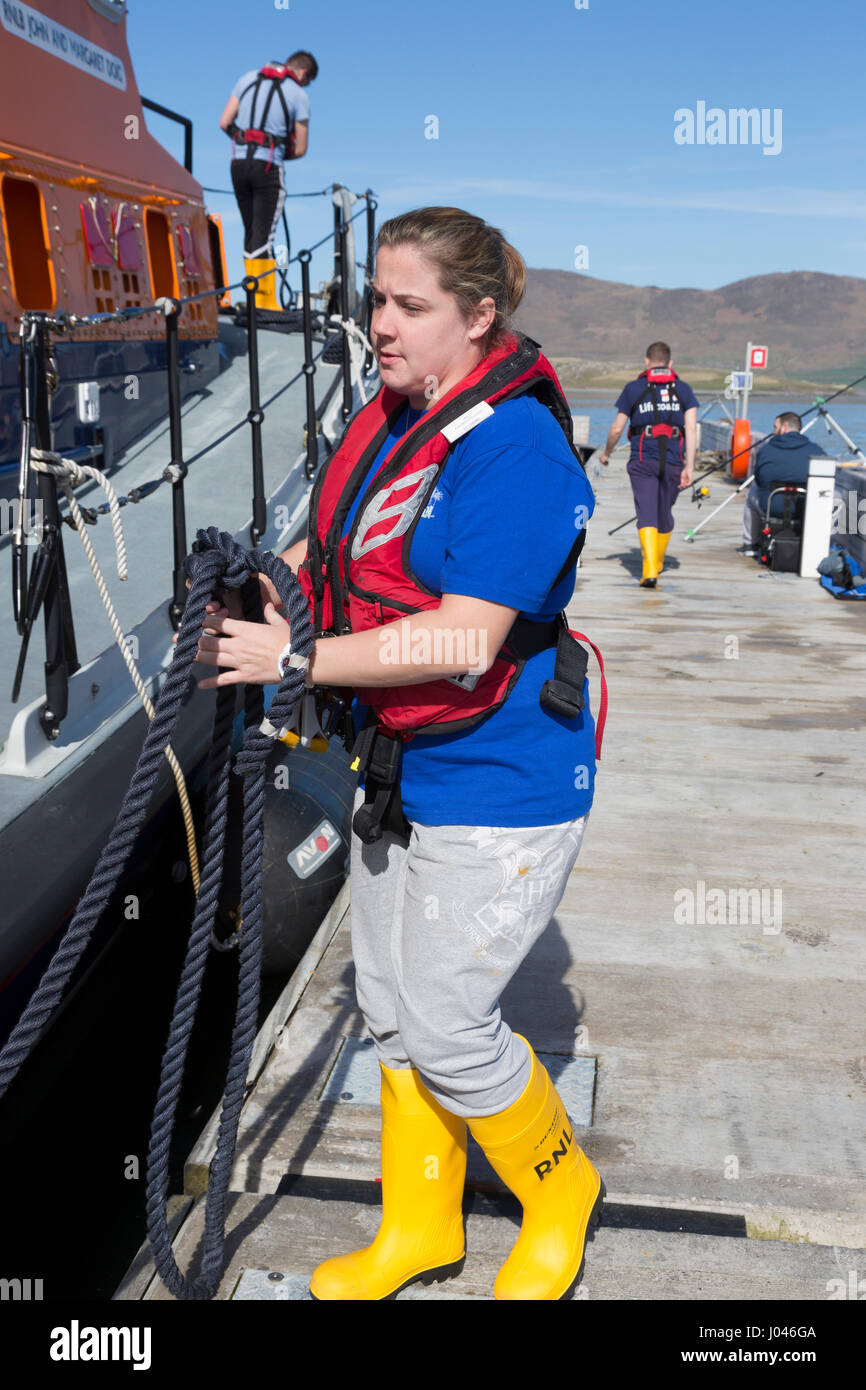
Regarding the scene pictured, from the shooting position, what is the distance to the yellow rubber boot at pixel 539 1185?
7.10 ft

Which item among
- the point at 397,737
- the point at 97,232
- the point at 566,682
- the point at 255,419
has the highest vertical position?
the point at 97,232

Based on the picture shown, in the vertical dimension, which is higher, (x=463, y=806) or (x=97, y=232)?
(x=97, y=232)

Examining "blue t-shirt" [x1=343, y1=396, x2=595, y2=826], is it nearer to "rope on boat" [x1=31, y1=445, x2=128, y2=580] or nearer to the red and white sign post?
Answer: "rope on boat" [x1=31, y1=445, x2=128, y2=580]

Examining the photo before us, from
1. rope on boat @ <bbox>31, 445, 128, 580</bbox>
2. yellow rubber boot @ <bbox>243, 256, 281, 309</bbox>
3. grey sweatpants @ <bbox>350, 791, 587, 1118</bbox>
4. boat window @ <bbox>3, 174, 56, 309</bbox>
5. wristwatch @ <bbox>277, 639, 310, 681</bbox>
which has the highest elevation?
A: yellow rubber boot @ <bbox>243, 256, 281, 309</bbox>

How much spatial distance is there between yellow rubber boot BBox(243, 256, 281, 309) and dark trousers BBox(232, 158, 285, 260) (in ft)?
0.72

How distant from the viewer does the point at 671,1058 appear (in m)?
3.08

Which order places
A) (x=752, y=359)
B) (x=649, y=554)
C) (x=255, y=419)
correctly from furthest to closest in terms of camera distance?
(x=752, y=359)
(x=649, y=554)
(x=255, y=419)

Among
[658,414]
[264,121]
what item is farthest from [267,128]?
[658,414]

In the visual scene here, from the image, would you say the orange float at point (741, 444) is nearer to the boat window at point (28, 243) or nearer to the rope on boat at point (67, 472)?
the boat window at point (28, 243)

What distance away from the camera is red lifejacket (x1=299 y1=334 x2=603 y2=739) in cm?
190

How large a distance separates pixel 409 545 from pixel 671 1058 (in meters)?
1.83

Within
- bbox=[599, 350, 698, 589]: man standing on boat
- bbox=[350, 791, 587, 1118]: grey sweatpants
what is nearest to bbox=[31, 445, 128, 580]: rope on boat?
bbox=[350, 791, 587, 1118]: grey sweatpants

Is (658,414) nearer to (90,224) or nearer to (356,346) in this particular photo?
(356,346)
